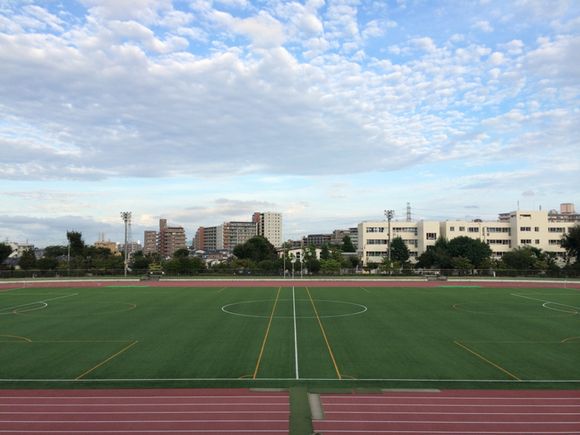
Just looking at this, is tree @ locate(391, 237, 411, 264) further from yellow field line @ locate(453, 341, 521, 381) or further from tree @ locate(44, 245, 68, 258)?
tree @ locate(44, 245, 68, 258)

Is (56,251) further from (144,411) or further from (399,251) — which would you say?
(144,411)

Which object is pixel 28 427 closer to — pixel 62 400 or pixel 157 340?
pixel 62 400

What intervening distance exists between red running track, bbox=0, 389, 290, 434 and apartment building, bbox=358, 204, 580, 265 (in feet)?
309

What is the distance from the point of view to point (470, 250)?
90.6 meters

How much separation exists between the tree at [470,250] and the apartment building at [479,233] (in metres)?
10.0

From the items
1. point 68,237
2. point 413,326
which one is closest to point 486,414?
point 413,326

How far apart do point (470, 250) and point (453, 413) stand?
83.5 meters

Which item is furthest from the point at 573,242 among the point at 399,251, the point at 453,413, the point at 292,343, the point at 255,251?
the point at 453,413

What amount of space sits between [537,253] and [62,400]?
302 ft

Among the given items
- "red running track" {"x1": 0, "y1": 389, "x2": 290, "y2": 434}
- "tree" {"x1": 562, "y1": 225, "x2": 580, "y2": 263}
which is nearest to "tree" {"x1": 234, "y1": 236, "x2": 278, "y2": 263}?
"tree" {"x1": 562, "y1": 225, "x2": 580, "y2": 263}

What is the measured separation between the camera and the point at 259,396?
13984 millimetres

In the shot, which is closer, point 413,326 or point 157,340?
point 157,340

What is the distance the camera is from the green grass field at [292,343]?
16125mm

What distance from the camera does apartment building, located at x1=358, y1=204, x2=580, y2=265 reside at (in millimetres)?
104688
